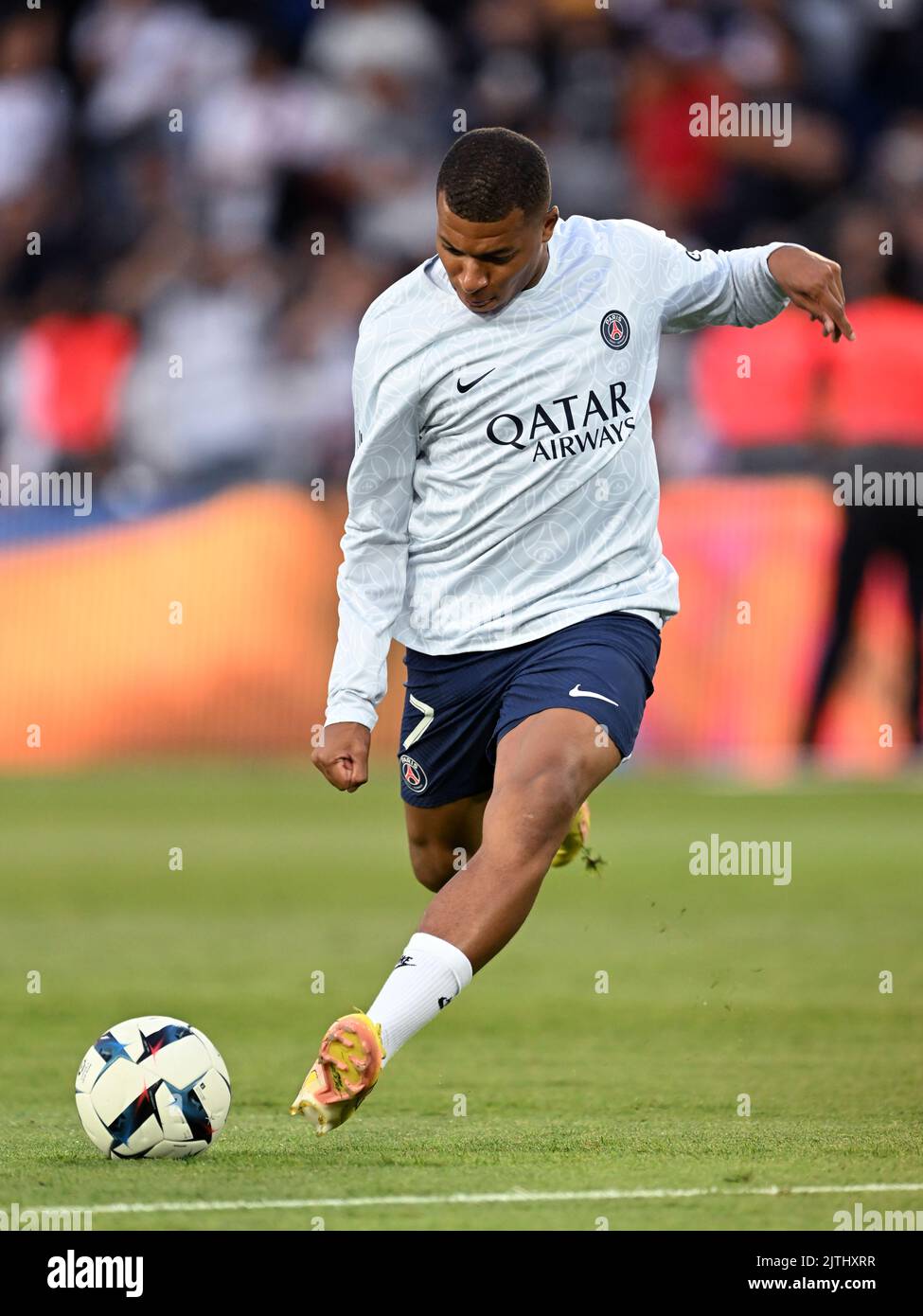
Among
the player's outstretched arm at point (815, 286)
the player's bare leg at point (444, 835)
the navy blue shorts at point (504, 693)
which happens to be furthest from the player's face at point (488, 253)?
the player's bare leg at point (444, 835)

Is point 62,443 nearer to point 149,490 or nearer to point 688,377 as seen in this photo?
point 149,490

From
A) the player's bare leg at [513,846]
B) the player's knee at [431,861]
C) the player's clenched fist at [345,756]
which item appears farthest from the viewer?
the player's knee at [431,861]

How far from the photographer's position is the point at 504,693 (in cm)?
616

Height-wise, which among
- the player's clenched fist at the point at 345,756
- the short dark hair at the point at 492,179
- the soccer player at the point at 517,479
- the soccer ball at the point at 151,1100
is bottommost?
the soccer ball at the point at 151,1100

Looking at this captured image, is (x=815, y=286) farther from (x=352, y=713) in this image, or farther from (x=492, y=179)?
(x=352, y=713)

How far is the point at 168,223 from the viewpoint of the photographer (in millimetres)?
18234

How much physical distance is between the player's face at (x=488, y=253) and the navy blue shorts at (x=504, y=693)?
2.99ft

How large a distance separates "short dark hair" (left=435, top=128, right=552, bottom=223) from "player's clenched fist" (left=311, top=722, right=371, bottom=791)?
1.34 m

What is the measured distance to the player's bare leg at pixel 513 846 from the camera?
554 centimetres

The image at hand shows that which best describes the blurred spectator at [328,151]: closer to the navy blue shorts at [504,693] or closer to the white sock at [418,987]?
the navy blue shorts at [504,693]

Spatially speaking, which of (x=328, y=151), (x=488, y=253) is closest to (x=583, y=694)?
(x=488, y=253)

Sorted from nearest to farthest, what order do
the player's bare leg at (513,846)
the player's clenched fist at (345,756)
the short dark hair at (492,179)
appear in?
the player's bare leg at (513,846) → the short dark hair at (492,179) → the player's clenched fist at (345,756)

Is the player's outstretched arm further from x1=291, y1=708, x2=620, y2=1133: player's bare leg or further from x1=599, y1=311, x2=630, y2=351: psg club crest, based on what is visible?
x1=291, y1=708, x2=620, y2=1133: player's bare leg

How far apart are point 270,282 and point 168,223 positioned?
1001 millimetres
